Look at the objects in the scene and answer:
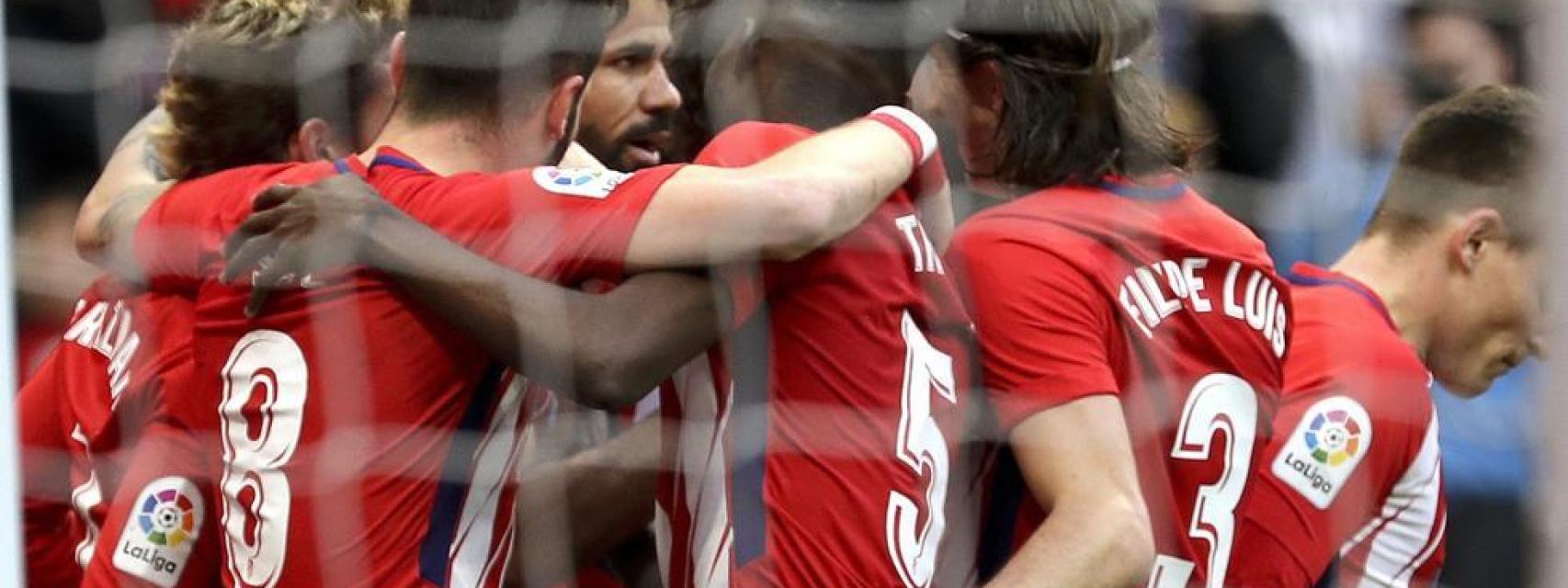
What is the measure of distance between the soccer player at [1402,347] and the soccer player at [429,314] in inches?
19.3

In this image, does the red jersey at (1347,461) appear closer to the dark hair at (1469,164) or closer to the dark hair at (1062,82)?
the dark hair at (1469,164)

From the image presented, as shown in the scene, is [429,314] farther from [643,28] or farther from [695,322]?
[643,28]

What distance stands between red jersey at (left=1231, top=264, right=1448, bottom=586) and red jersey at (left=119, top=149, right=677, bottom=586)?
61cm

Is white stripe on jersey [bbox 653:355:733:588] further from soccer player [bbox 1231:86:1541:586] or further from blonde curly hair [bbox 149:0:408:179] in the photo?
soccer player [bbox 1231:86:1541:586]

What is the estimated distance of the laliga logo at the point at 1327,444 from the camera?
207 cm

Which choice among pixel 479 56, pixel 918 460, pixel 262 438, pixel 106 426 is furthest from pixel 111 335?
pixel 918 460

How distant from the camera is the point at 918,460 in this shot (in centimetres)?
178

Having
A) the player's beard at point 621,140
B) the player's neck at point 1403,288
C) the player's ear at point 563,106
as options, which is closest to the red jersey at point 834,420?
the player's ear at point 563,106

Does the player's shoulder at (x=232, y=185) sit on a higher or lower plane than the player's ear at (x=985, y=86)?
lower

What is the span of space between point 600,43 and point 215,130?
31 cm

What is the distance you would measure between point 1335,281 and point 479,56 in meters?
0.83

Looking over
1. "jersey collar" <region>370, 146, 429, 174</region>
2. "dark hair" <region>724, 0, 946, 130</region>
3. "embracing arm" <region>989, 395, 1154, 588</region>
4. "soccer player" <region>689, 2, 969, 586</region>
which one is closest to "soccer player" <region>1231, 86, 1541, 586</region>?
"embracing arm" <region>989, 395, 1154, 588</region>

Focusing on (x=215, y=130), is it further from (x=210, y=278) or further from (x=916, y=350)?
(x=916, y=350)

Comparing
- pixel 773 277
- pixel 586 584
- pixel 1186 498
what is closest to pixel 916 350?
pixel 773 277
